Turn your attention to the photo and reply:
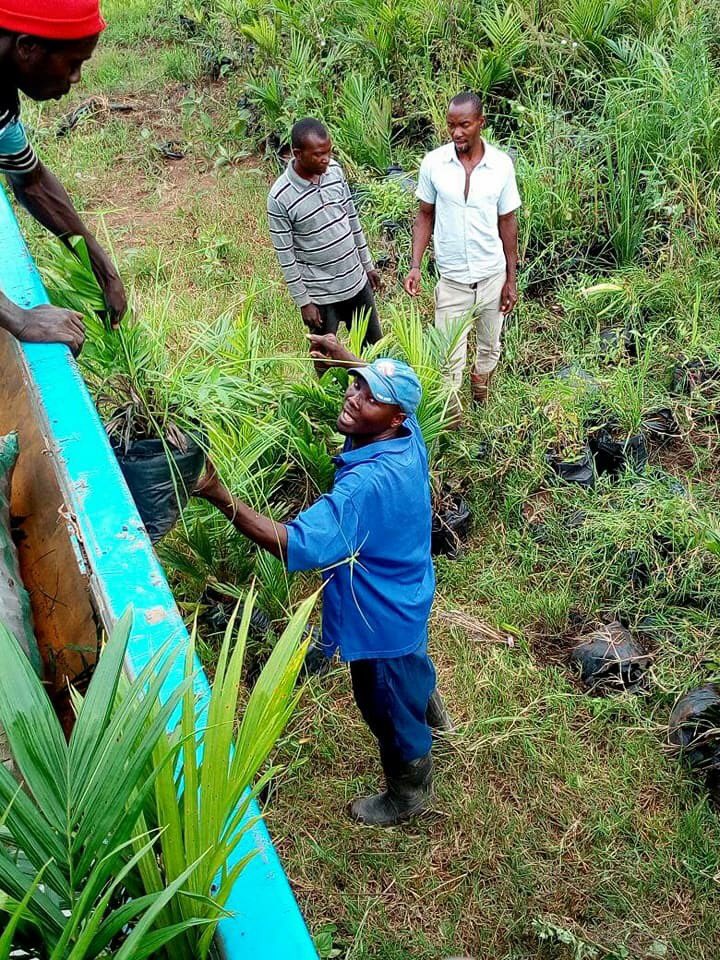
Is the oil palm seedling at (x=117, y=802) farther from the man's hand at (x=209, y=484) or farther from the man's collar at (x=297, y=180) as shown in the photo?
the man's collar at (x=297, y=180)

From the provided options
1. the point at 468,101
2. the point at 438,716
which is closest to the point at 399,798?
the point at 438,716

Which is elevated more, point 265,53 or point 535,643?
point 265,53

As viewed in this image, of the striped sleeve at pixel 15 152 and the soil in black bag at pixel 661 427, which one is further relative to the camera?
the soil in black bag at pixel 661 427

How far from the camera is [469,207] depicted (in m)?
4.54

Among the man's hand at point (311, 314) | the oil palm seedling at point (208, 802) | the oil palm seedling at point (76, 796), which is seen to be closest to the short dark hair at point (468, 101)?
the man's hand at point (311, 314)

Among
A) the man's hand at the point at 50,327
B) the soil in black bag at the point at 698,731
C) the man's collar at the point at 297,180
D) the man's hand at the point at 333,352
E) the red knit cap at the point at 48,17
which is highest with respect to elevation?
the red knit cap at the point at 48,17

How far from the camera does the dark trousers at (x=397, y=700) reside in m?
2.84

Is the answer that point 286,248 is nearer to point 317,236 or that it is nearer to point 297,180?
point 317,236

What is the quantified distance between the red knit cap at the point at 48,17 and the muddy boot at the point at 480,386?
10.2 feet

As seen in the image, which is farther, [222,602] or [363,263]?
[363,263]

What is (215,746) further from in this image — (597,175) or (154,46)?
(154,46)

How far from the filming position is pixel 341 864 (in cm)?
298

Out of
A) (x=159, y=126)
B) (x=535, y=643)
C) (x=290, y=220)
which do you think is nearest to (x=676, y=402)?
(x=535, y=643)

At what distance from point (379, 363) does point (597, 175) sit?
12.3 ft
